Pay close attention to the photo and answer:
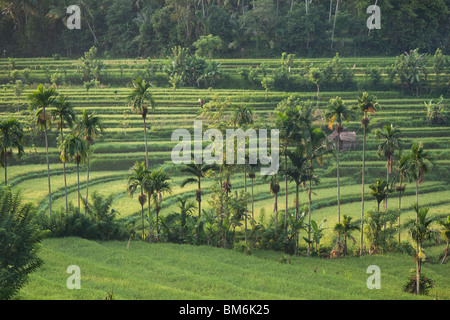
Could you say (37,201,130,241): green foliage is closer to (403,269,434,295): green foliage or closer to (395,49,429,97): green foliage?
(403,269,434,295): green foliage

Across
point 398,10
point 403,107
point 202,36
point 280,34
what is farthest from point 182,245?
point 398,10

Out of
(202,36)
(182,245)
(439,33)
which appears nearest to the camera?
(182,245)

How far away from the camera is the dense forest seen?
6238 centimetres

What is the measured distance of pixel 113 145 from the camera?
141 feet

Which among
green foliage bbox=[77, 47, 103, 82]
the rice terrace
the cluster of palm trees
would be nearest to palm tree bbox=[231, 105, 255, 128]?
the rice terrace

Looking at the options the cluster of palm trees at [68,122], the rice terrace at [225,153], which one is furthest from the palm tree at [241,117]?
the cluster of palm trees at [68,122]

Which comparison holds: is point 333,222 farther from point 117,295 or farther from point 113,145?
point 113,145

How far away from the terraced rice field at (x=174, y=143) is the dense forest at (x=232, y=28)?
4.67m

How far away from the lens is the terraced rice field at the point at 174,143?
3578cm

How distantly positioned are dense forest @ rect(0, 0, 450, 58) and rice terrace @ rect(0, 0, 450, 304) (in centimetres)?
23

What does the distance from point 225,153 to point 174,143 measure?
45.9 ft

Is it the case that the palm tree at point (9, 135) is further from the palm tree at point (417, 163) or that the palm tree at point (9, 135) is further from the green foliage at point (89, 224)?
the palm tree at point (417, 163)

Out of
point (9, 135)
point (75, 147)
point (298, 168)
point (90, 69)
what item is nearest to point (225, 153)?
point (298, 168)

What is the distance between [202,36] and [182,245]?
3510cm
